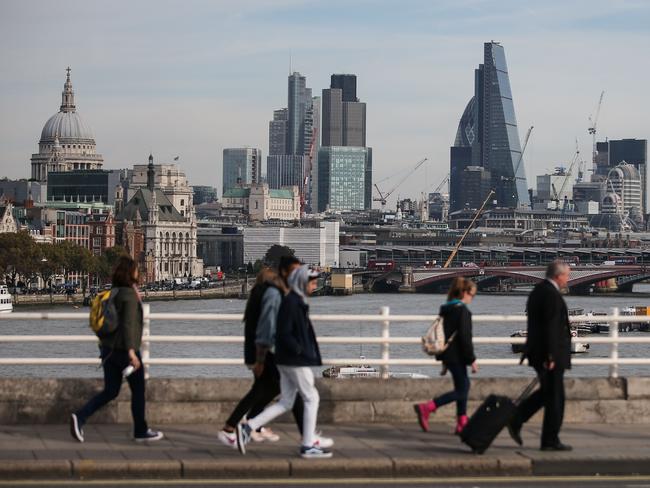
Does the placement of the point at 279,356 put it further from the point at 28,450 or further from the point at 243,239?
the point at 243,239

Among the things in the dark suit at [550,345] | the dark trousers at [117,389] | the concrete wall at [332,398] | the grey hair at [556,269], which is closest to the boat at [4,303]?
the concrete wall at [332,398]

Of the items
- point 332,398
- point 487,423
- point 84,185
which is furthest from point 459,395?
point 84,185

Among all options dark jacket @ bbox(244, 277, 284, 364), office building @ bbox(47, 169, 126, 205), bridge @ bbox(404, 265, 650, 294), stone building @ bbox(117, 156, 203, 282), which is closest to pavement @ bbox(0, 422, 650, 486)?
dark jacket @ bbox(244, 277, 284, 364)

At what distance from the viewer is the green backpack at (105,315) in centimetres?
1216

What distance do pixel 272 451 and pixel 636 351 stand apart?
151 ft

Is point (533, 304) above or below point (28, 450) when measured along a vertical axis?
above

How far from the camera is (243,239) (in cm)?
19062

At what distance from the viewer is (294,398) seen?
12.0 meters

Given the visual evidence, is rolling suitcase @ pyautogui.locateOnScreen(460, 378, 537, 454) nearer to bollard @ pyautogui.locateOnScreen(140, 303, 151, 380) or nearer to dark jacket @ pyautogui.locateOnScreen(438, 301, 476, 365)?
dark jacket @ pyautogui.locateOnScreen(438, 301, 476, 365)

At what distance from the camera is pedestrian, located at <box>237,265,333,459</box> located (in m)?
11.7

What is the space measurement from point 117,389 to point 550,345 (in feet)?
9.86

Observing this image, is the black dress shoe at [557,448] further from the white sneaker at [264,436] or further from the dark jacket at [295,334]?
the white sneaker at [264,436]

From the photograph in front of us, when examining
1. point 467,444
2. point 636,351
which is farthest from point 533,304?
point 636,351

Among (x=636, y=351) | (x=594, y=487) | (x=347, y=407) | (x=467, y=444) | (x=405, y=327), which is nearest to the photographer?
(x=594, y=487)
